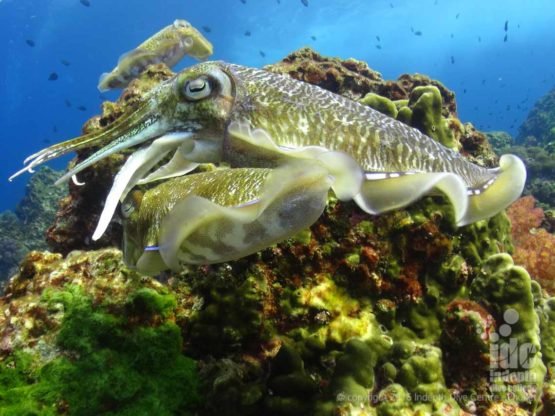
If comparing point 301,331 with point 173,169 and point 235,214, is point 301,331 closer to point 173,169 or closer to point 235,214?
point 173,169

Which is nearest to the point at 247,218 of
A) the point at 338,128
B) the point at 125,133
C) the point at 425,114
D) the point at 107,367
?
the point at 338,128

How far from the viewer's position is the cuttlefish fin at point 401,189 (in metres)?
2.05

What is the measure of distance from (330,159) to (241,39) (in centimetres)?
8436

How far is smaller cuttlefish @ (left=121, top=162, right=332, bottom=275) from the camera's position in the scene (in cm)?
194

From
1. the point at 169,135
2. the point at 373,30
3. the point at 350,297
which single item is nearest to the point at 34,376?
the point at 169,135

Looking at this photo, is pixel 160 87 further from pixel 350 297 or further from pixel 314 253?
pixel 350 297

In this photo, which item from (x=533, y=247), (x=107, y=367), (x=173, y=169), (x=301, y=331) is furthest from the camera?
(x=533, y=247)

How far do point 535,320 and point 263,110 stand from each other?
350 centimetres

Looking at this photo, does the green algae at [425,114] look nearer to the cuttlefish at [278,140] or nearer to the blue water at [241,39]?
the cuttlefish at [278,140]

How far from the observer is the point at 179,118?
2471 millimetres

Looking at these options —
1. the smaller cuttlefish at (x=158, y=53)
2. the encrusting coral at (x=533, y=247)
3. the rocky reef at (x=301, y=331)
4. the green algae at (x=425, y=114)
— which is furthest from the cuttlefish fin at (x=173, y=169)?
the smaller cuttlefish at (x=158, y=53)

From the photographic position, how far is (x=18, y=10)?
66625mm

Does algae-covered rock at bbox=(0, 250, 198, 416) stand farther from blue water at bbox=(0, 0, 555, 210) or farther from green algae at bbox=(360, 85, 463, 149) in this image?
blue water at bbox=(0, 0, 555, 210)

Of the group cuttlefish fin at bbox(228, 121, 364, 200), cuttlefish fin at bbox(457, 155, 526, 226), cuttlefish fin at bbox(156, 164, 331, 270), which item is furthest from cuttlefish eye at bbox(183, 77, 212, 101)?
cuttlefish fin at bbox(457, 155, 526, 226)
